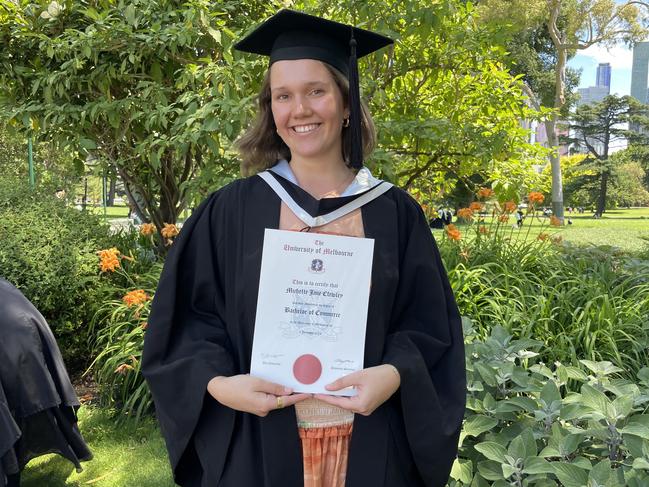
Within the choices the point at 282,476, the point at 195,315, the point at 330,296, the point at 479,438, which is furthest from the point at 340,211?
the point at 479,438

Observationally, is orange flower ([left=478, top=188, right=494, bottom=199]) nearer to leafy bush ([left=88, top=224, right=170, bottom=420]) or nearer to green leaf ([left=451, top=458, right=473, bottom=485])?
leafy bush ([left=88, top=224, right=170, bottom=420])

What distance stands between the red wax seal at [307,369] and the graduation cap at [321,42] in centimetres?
54

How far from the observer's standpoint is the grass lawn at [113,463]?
10.2ft

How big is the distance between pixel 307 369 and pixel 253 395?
0.45ft

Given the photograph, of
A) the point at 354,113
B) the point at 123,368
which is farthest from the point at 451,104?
the point at 354,113

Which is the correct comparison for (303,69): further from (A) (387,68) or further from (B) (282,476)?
(A) (387,68)

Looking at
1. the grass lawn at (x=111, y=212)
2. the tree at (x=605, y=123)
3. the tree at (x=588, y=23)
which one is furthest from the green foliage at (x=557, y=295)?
the tree at (x=605, y=123)

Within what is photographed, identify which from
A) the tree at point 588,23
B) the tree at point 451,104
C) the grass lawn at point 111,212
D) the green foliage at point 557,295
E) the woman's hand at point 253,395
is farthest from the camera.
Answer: the tree at point 588,23

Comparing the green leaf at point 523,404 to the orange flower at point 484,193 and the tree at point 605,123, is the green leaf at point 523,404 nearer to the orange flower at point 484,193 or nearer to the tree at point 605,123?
the orange flower at point 484,193

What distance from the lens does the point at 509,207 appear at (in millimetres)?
4328

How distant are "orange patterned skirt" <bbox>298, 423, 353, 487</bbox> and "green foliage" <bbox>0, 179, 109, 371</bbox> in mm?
3130

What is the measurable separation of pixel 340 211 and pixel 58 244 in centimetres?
335

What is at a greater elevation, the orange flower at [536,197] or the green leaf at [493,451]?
the orange flower at [536,197]

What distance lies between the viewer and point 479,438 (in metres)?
2.37
